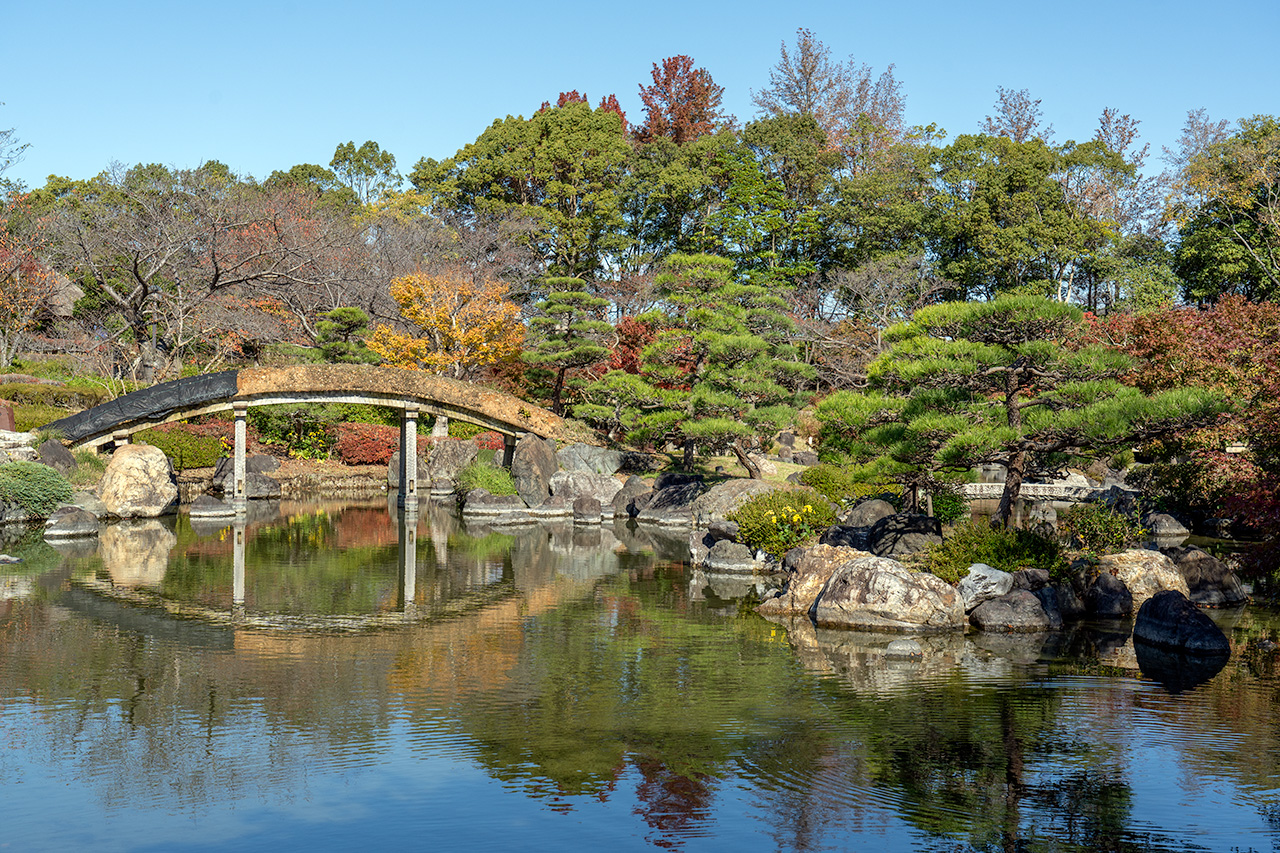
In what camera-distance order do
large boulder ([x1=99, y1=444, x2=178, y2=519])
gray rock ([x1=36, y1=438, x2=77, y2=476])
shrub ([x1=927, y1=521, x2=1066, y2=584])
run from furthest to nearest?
large boulder ([x1=99, y1=444, x2=178, y2=519]), gray rock ([x1=36, y1=438, x2=77, y2=476]), shrub ([x1=927, y1=521, x2=1066, y2=584])

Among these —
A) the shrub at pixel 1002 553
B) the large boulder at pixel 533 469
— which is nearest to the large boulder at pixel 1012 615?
the shrub at pixel 1002 553

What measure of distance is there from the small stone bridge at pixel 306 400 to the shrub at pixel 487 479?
126 cm

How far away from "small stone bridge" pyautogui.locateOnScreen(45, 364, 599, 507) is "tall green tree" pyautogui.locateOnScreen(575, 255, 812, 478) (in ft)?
14.3

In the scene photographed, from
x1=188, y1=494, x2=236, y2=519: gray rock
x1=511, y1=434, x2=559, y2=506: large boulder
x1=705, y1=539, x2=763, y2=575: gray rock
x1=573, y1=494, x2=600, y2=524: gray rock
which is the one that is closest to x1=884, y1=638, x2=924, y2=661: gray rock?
x1=705, y1=539, x2=763, y2=575: gray rock

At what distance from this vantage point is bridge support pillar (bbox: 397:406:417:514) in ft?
93.5

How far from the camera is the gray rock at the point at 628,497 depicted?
2839 centimetres

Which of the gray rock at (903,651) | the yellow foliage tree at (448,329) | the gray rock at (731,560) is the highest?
the yellow foliage tree at (448,329)

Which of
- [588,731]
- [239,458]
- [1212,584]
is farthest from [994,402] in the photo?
[239,458]

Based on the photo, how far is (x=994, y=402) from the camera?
1502 centimetres

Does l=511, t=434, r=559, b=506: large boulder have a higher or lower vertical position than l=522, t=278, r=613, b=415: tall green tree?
lower

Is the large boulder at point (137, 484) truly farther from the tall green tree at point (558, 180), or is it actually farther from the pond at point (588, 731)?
the tall green tree at point (558, 180)

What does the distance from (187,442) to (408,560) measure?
14242 millimetres

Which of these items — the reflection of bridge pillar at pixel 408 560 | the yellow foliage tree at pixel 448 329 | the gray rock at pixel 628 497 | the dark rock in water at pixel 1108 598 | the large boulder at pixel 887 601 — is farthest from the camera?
the yellow foliage tree at pixel 448 329

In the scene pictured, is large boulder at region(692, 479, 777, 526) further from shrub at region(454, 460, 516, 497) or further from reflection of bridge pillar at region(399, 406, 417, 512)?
reflection of bridge pillar at region(399, 406, 417, 512)
